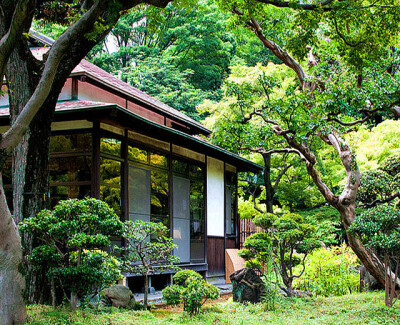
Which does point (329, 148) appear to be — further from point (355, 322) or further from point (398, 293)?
point (355, 322)

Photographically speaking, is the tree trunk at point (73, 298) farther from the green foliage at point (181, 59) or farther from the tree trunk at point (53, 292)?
the green foliage at point (181, 59)

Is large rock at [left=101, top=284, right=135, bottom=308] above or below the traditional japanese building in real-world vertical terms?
below

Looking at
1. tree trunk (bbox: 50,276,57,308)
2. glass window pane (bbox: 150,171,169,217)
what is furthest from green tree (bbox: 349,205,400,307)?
tree trunk (bbox: 50,276,57,308)

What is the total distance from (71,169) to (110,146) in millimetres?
1048

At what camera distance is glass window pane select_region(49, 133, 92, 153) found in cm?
1064

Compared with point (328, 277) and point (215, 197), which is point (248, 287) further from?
point (215, 197)

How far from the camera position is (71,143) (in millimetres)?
10789

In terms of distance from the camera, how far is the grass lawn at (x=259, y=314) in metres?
6.79

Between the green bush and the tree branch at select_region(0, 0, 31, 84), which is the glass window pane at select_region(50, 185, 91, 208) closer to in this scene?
the tree branch at select_region(0, 0, 31, 84)

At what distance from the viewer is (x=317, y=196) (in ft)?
78.2

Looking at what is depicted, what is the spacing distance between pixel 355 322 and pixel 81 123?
6992mm

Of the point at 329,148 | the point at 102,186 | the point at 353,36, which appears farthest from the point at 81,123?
the point at 329,148

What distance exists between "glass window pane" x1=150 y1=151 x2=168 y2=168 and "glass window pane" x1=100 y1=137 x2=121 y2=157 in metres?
1.51

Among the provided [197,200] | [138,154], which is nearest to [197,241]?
[197,200]
